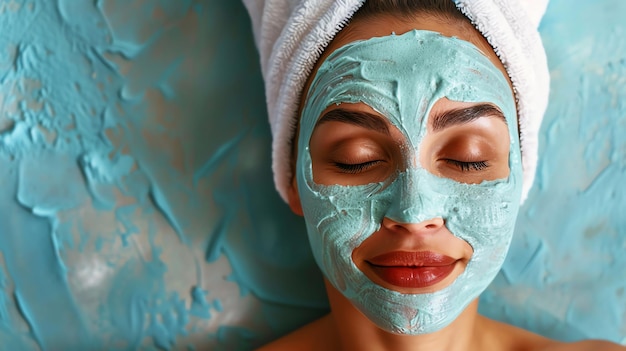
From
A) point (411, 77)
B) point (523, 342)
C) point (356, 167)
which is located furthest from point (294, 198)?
point (523, 342)

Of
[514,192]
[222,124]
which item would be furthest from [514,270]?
[222,124]

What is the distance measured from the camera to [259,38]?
1.12 metres

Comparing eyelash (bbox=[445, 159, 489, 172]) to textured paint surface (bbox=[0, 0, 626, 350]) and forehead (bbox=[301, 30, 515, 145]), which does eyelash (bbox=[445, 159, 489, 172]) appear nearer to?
forehead (bbox=[301, 30, 515, 145])

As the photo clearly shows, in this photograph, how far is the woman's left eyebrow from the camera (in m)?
0.78

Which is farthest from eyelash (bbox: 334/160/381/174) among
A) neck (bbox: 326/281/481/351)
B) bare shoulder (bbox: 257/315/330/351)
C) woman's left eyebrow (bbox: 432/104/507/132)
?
→ bare shoulder (bbox: 257/315/330/351)

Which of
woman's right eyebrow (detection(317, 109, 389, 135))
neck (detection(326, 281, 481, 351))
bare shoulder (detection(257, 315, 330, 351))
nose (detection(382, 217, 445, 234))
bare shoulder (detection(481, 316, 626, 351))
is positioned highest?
woman's right eyebrow (detection(317, 109, 389, 135))

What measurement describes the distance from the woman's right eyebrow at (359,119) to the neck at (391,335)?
1.06 feet

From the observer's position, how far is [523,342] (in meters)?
0.99

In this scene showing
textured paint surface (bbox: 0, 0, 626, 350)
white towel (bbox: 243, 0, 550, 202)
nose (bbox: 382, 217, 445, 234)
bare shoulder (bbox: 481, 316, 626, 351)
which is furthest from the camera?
textured paint surface (bbox: 0, 0, 626, 350)

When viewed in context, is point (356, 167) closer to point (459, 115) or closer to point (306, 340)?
point (459, 115)

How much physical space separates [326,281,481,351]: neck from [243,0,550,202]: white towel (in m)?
0.27

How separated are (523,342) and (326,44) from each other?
65 centimetres

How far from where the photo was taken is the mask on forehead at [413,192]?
775 mm

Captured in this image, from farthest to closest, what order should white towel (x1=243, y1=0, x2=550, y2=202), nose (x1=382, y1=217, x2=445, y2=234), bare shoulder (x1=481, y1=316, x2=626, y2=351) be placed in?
bare shoulder (x1=481, y1=316, x2=626, y2=351) → white towel (x1=243, y1=0, x2=550, y2=202) → nose (x1=382, y1=217, x2=445, y2=234)
